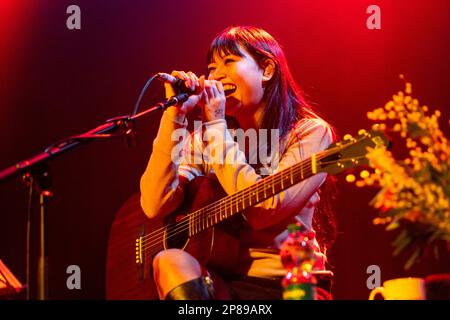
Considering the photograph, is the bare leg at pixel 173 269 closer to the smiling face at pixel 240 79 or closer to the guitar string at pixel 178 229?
the guitar string at pixel 178 229

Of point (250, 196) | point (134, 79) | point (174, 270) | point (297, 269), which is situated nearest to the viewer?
point (297, 269)

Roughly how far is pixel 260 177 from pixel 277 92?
47 cm

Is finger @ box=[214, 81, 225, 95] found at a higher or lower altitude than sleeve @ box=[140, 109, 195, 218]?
higher

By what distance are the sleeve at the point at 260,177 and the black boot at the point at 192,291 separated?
44 centimetres

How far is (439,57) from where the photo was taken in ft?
10.2

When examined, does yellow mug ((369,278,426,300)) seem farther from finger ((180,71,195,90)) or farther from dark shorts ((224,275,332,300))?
finger ((180,71,195,90))

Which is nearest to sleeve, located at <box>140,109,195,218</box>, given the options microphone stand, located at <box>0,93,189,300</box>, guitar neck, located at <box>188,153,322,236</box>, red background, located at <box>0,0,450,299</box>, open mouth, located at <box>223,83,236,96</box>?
guitar neck, located at <box>188,153,322,236</box>

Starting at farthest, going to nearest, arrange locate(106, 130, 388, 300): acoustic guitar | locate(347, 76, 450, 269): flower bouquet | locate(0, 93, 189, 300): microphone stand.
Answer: locate(106, 130, 388, 300): acoustic guitar → locate(0, 93, 189, 300): microphone stand → locate(347, 76, 450, 269): flower bouquet

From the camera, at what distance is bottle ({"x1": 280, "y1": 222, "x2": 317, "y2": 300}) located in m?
1.62

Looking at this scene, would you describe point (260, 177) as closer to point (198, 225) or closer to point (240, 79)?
point (198, 225)

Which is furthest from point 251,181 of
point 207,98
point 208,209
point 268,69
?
point 268,69

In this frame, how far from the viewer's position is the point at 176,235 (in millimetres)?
2461

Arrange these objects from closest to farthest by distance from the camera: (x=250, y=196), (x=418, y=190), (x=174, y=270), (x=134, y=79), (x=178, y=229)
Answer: (x=418, y=190), (x=174, y=270), (x=250, y=196), (x=178, y=229), (x=134, y=79)

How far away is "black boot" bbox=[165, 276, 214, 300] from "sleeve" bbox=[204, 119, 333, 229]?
437 millimetres
